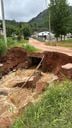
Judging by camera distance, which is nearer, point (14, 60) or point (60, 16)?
point (14, 60)

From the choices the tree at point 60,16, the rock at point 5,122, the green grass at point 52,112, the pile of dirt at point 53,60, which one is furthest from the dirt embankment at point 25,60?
the tree at point 60,16

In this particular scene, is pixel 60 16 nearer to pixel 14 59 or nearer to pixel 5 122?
pixel 14 59

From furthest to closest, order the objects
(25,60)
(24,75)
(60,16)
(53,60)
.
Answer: (60,16), (25,60), (24,75), (53,60)

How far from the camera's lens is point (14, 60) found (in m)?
18.2

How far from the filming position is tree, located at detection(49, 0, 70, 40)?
45.4m

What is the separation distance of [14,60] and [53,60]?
3724 mm

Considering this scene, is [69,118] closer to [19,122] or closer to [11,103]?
[19,122]

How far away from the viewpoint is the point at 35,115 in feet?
23.7

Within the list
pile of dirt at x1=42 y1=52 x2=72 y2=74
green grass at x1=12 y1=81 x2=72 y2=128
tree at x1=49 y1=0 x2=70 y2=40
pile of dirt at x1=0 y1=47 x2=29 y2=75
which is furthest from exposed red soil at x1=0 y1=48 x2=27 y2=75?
tree at x1=49 y1=0 x2=70 y2=40

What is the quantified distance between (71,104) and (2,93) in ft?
19.0

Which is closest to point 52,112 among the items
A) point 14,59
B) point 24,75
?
point 24,75

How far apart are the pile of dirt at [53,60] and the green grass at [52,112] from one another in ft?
18.1

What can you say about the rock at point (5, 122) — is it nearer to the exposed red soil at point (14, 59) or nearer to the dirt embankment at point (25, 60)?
the dirt embankment at point (25, 60)

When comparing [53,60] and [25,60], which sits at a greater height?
[53,60]
